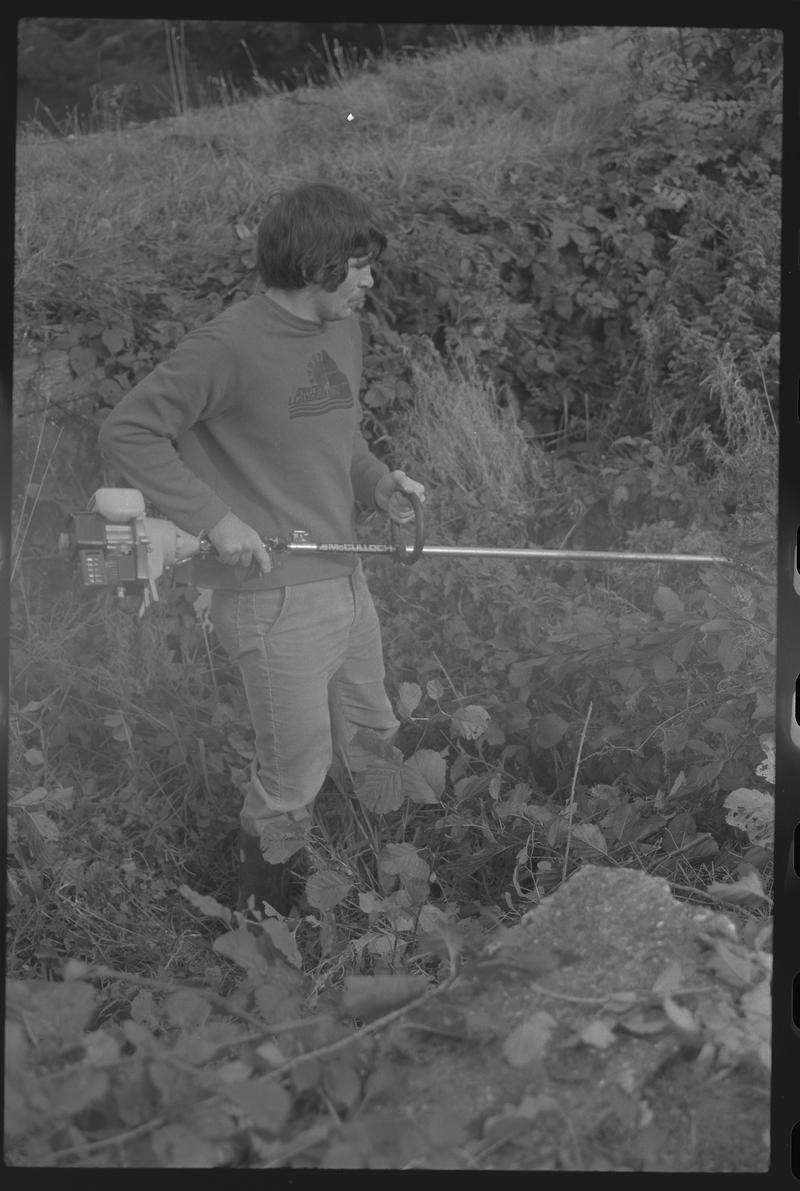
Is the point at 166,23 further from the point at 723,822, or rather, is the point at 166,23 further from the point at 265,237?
the point at 723,822

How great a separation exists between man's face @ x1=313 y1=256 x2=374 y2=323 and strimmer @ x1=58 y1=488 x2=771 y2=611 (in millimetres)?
342

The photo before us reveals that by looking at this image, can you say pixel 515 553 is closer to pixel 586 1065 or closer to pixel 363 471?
pixel 363 471

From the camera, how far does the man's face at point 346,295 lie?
2561 millimetres

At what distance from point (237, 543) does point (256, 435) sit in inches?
7.4

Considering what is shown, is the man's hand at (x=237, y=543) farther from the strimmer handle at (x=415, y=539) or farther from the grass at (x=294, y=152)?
the grass at (x=294, y=152)

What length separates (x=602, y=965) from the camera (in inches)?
96.0

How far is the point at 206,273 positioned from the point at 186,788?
93cm

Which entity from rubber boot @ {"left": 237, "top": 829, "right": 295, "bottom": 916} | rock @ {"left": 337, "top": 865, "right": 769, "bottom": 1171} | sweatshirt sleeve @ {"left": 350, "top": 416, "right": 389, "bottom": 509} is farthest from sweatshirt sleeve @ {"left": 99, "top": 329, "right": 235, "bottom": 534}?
rock @ {"left": 337, "top": 865, "right": 769, "bottom": 1171}

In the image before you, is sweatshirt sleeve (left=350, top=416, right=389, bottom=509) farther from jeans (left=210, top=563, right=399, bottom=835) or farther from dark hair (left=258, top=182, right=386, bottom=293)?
dark hair (left=258, top=182, right=386, bottom=293)

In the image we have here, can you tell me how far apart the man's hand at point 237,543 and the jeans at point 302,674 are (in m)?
0.07

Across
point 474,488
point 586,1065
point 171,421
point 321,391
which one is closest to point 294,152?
point 321,391

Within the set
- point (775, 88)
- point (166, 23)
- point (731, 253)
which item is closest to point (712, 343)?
point (731, 253)

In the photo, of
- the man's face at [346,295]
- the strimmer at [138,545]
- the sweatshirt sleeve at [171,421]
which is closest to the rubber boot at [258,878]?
the strimmer at [138,545]

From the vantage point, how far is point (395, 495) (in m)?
2.61
